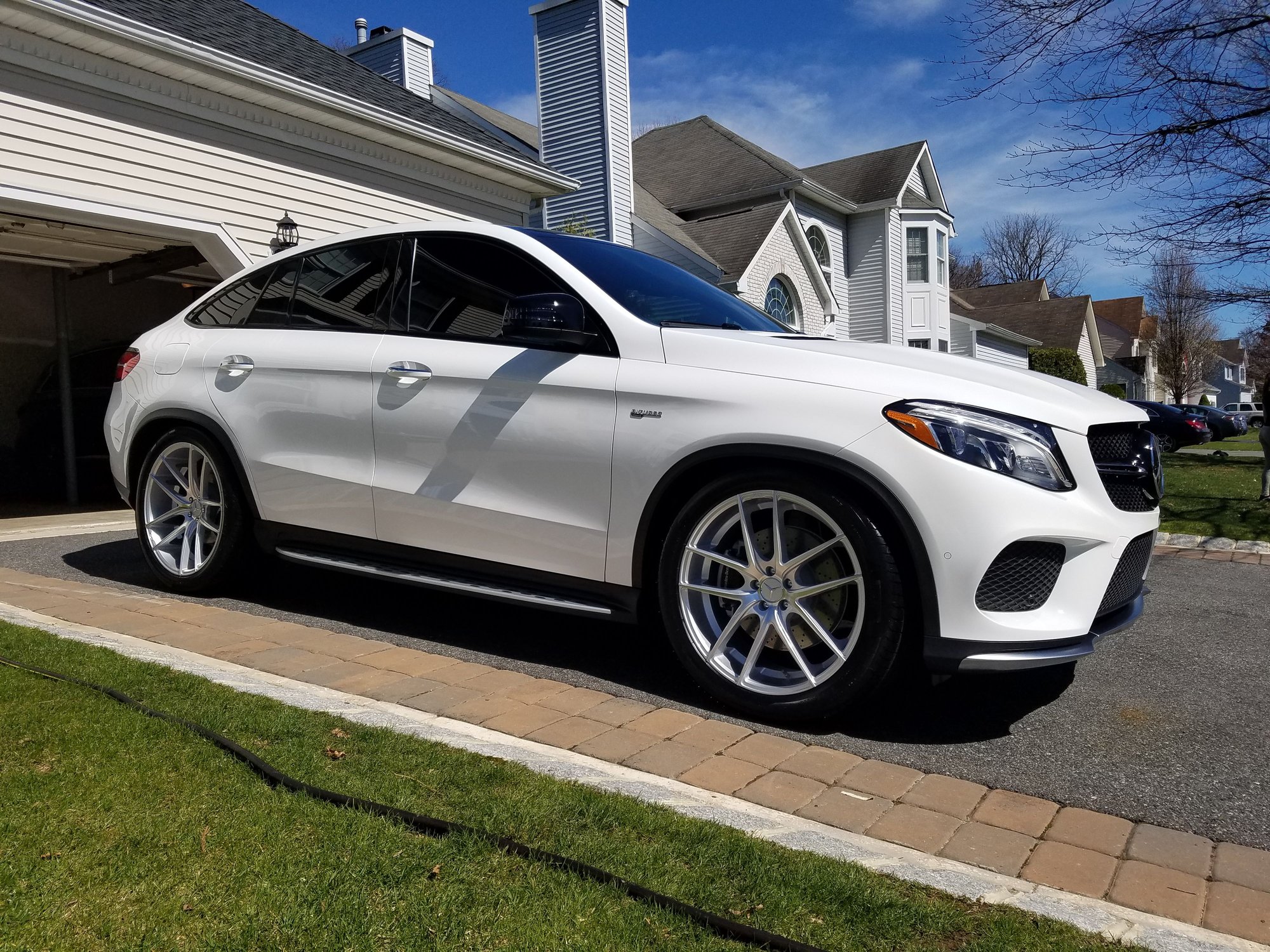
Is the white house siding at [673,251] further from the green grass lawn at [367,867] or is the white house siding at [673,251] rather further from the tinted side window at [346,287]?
the green grass lawn at [367,867]

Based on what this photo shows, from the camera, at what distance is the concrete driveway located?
306cm

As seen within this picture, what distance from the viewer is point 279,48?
10.9 meters

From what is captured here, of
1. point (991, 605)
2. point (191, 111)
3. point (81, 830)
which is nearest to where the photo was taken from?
point (81, 830)

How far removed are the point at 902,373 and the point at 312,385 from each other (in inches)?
103

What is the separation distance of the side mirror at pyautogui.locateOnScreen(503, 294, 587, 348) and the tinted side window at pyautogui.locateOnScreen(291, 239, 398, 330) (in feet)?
3.08

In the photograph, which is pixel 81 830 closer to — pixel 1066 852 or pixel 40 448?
pixel 1066 852

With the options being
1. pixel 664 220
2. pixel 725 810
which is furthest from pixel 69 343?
pixel 664 220

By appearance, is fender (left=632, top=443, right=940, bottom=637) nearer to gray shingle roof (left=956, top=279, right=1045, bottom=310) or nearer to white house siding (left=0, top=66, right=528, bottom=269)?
white house siding (left=0, top=66, right=528, bottom=269)

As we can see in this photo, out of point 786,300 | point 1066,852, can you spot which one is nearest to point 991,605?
point 1066,852

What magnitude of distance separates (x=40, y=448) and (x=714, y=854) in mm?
13551

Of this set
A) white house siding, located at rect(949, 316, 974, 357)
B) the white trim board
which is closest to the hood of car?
the white trim board

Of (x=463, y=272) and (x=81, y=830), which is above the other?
(x=463, y=272)

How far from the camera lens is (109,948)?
74.4 inches

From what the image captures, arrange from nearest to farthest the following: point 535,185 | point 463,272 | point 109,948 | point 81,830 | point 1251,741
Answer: point 109,948 < point 81,830 < point 1251,741 < point 463,272 < point 535,185
